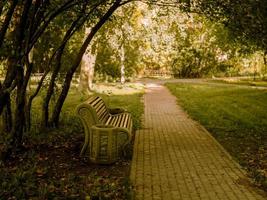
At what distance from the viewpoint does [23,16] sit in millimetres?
6480

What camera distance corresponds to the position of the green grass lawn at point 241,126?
308 inches

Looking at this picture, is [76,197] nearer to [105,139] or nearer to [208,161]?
[105,139]

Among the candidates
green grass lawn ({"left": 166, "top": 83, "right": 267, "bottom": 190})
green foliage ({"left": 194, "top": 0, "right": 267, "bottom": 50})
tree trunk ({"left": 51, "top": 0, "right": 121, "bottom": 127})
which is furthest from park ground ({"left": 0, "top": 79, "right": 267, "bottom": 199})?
green foliage ({"left": 194, "top": 0, "right": 267, "bottom": 50})

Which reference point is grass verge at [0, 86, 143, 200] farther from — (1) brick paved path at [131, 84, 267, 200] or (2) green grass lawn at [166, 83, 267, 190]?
(2) green grass lawn at [166, 83, 267, 190]

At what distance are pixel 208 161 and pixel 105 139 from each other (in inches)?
79.1

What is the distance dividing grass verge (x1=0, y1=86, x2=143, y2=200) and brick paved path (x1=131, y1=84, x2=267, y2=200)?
33 centimetres

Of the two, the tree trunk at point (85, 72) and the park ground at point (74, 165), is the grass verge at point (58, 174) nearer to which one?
the park ground at point (74, 165)

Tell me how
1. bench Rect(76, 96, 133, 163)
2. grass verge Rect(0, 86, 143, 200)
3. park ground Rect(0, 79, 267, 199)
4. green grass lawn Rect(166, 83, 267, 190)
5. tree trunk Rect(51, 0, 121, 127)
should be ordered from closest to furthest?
1. grass verge Rect(0, 86, 143, 200)
2. park ground Rect(0, 79, 267, 199)
3. bench Rect(76, 96, 133, 163)
4. green grass lawn Rect(166, 83, 267, 190)
5. tree trunk Rect(51, 0, 121, 127)

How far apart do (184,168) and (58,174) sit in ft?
7.17

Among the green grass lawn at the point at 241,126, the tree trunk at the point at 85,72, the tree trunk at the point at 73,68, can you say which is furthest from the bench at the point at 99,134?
the tree trunk at the point at 85,72

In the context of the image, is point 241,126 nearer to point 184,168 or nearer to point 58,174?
point 184,168

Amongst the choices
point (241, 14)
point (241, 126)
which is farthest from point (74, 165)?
point (241, 126)

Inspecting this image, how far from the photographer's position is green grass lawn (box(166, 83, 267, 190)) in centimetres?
783

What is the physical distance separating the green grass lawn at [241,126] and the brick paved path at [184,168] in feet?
1.00
